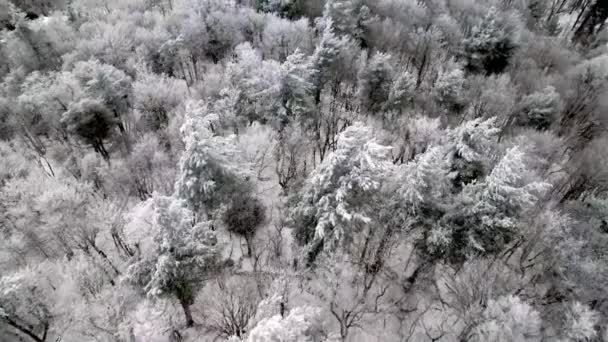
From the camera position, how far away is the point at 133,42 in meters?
40.2

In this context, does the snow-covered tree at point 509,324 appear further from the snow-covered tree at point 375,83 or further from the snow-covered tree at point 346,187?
the snow-covered tree at point 375,83

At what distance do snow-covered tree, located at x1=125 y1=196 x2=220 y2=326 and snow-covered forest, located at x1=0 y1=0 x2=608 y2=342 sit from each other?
120mm

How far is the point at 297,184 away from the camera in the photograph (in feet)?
83.8

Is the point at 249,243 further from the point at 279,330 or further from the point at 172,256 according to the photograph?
the point at 279,330

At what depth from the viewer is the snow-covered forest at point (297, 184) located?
18984 mm

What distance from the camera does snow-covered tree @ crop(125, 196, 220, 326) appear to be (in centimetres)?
1738

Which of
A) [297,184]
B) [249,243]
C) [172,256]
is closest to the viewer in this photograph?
[172,256]

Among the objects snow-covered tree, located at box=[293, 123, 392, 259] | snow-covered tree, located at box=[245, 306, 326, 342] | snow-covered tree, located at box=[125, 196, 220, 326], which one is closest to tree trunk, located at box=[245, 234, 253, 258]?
snow-covered tree, located at box=[125, 196, 220, 326]

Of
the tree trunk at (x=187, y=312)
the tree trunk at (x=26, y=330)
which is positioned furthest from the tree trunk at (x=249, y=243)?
the tree trunk at (x=26, y=330)

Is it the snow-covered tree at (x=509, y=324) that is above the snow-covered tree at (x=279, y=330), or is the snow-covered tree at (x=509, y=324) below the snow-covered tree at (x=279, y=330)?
below

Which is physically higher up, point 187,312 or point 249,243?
point 249,243

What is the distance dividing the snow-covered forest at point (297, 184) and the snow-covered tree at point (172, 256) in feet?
0.39

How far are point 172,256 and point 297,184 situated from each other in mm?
10497

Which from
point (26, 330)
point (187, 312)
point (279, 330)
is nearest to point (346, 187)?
point (279, 330)
